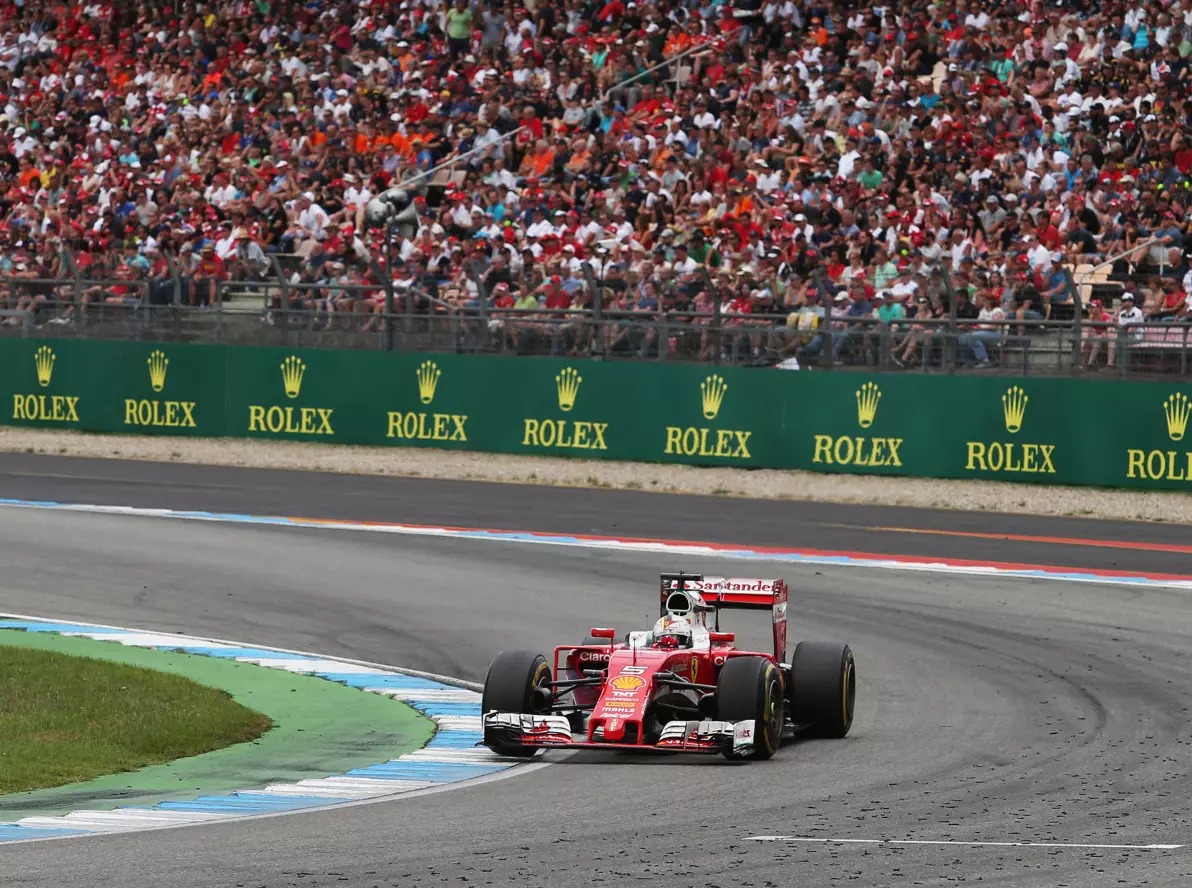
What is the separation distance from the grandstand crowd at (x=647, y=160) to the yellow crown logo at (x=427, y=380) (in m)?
0.97

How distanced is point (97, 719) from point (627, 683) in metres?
3.02

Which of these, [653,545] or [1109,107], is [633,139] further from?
[653,545]

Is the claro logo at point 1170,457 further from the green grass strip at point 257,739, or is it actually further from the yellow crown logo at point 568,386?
the green grass strip at point 257,739

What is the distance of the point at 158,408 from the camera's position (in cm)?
2795

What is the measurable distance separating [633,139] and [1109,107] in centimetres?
683

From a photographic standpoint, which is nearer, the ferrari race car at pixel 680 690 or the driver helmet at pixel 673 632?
the ferrari race car at pixel 680 690

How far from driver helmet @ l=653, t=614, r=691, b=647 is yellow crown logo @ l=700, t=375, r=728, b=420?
13166 millimetres

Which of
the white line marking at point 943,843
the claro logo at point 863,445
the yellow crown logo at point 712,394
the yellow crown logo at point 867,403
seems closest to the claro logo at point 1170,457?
the claro logo at point 863,445

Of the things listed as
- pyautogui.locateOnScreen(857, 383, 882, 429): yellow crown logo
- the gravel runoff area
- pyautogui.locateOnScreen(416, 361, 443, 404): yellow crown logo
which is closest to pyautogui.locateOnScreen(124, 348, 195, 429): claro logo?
the gravel runoff area

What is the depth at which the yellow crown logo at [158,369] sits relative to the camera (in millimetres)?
27719

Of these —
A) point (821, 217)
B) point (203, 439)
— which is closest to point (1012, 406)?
point (821, 217)

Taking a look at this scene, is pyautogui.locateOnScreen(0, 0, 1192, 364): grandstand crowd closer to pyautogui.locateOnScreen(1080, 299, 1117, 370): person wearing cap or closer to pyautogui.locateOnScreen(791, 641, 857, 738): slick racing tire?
pyautogui.locateOnScreen(1080, 299, 1117, 370): person wearing cap

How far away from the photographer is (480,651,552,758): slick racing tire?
411 inches

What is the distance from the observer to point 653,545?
19594 millimetres
